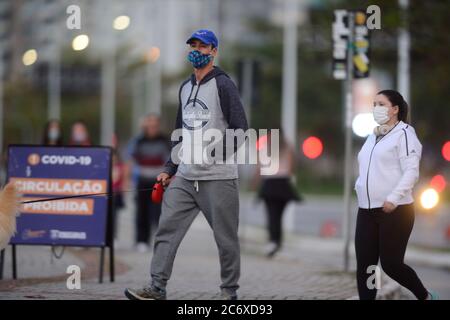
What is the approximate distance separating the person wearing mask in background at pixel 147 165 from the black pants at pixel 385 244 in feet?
23.3

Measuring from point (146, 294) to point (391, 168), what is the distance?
2022 millimetres

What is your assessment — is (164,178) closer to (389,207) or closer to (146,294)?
(146,294)

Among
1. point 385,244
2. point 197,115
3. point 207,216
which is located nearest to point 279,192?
point 207,216

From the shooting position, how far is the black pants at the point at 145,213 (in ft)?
48.7

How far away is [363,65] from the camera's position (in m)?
11.7

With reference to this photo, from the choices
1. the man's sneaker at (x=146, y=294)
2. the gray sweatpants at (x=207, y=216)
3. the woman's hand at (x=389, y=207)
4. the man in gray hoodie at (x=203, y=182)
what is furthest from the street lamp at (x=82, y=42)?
the woman's hand at (x=389, y=207)

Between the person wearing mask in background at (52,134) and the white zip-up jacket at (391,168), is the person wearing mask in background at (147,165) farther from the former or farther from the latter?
the white zip-up jacket at (391,168)

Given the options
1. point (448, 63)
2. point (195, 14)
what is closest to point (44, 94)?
point (195, 14)

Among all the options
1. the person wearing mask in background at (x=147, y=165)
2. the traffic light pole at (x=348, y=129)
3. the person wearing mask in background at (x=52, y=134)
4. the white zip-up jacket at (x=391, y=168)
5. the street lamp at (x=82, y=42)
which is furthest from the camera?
the person wearing mask in background at (x=147, y=165)

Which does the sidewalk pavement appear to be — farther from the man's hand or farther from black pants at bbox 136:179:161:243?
the man's hand

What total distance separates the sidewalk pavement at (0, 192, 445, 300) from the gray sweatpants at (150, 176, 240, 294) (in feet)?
2.22

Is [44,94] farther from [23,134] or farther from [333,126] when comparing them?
[333,126]

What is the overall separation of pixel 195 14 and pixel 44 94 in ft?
146

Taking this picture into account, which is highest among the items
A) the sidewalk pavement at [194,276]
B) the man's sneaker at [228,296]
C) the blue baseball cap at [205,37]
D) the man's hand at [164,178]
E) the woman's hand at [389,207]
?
the blue baseball cap at [205,37]
